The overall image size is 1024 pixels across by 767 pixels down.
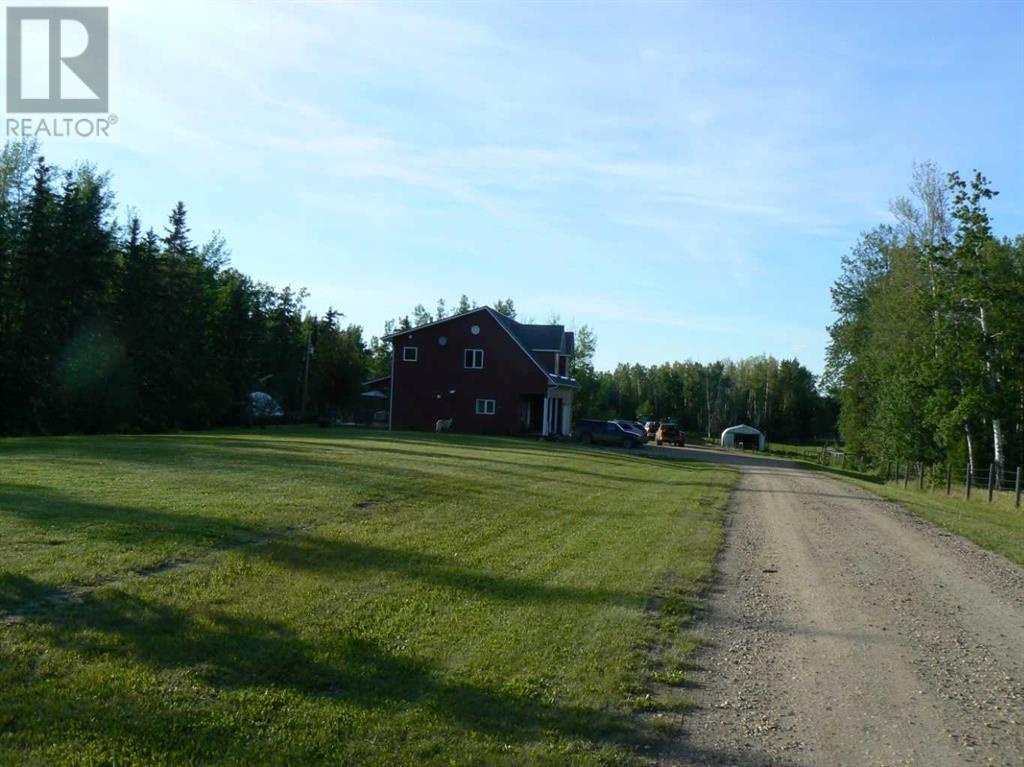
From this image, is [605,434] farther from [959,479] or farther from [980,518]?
[980,518]

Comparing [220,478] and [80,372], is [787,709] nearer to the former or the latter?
[220,478]

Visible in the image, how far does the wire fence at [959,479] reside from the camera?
101 ft

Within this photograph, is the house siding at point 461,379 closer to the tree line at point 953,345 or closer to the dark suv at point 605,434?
the dark suv at point 605,434

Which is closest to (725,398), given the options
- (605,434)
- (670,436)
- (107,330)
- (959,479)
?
(670,436)

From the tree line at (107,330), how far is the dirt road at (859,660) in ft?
125

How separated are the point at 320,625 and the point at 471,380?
45159mm

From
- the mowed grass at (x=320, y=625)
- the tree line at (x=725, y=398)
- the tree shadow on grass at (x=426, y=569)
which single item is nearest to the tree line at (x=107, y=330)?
the mowed grass at (x=320, y=625)

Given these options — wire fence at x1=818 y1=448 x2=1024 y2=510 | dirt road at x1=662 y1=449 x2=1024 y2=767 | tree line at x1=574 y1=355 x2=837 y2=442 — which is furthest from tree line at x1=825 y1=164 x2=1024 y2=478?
tree line at x1=574 y1=355 x2=837 y2=442

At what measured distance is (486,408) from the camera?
52.2 meters

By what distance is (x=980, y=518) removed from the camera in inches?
904

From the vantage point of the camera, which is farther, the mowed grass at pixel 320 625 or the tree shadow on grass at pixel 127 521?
the tree shadow on grass at pixel 127 521

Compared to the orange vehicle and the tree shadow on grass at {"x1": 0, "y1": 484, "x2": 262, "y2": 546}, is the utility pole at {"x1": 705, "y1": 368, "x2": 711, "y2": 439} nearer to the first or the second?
the orange vehicle

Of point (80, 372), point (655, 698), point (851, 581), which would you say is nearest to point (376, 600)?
point (655, 698)

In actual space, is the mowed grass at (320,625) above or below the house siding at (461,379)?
below
